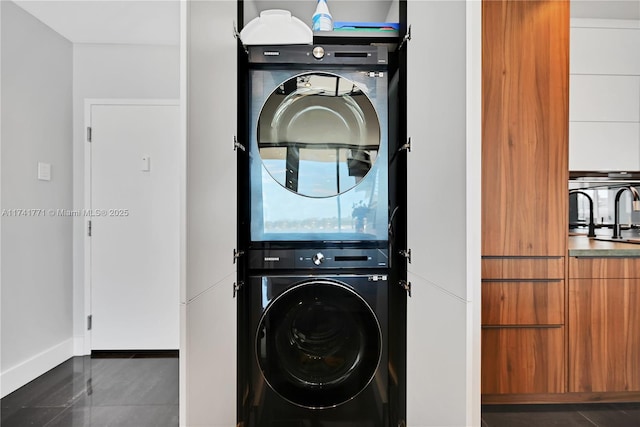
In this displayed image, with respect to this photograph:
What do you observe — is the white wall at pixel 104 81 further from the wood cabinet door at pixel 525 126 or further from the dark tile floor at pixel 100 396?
the wood cabinet door at pixel 525 126

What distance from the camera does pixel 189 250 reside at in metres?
1.13

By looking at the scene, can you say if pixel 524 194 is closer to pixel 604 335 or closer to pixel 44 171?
pixel 604 335

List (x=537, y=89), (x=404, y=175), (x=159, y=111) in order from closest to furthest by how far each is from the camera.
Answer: (x=404, y=175)
(x=537, y=89)
(x=159, y=111)

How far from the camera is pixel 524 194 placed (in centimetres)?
197

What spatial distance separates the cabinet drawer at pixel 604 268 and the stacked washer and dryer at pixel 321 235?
101 centimetres

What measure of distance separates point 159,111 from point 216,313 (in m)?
2.19

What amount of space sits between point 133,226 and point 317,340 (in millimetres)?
1968

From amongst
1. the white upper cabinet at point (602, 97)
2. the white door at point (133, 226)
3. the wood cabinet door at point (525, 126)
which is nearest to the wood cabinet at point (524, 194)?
the wood cabinet door at point (525, 126)

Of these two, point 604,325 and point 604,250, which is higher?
point 604,250

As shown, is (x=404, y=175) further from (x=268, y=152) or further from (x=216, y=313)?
(x=216, y=313)

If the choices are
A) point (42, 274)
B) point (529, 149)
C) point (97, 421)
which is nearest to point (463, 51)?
point (529, 149)

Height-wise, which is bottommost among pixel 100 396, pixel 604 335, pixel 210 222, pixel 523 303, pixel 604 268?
pixel 100 396

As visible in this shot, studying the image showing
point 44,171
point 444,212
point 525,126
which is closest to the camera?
point 444,212

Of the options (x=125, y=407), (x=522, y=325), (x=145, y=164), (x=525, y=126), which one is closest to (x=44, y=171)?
(x=145, y=164)
